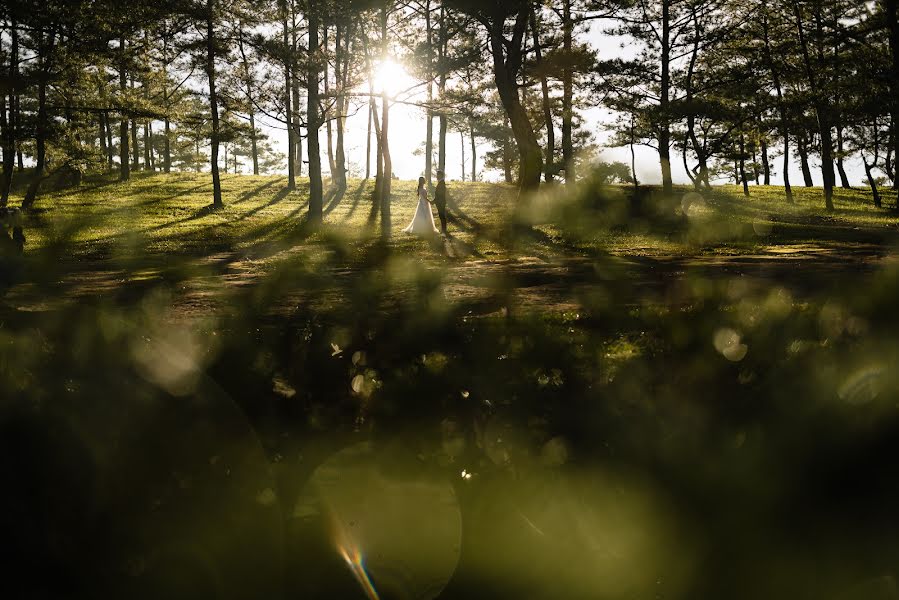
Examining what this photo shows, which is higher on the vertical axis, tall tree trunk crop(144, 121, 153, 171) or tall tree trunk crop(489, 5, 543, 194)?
tall tree trunk crop(144, 121, 153, 171)

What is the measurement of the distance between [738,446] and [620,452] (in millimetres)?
809

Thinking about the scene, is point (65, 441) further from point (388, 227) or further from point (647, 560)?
point (388, 227)

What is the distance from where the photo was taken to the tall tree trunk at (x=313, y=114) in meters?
23.2

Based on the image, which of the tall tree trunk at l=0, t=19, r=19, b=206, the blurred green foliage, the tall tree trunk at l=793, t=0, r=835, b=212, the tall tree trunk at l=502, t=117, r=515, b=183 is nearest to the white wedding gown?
the tall tree trunk at l=0, t=19, r=19, b=206

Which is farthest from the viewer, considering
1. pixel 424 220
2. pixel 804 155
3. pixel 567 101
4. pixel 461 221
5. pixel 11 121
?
pixel 804 155

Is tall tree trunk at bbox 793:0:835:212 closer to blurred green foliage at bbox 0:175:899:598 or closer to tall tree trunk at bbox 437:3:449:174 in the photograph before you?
tall tree trunk at bbox 437:3:449:174

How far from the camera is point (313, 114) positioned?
23953mm

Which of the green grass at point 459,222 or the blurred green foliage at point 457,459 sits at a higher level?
the green grass at point 459,222

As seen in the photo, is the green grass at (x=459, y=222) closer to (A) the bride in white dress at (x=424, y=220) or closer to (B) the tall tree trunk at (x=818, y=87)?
(A) the bride in white dress at (x=424, y=220)

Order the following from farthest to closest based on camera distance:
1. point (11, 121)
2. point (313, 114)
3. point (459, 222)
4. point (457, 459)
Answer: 1. point (459, 222)
2. point (11, 121)
3. point (313, 114)
4. point (457, 459)

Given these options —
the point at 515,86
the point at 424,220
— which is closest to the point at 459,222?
the point at 424,220

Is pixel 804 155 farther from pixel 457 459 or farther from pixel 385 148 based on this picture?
pixel 457 459

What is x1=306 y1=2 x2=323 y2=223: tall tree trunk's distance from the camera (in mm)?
23156

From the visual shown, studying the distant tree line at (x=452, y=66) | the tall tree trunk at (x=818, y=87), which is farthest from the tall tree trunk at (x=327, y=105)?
the tall tree trunk at (x=818, y=87)
